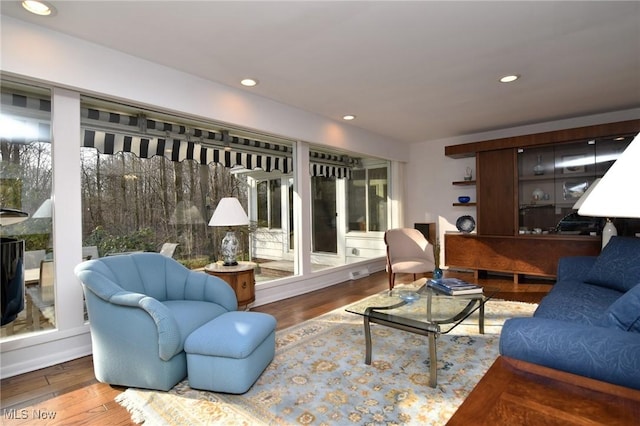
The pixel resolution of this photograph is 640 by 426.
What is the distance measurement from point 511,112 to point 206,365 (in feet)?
16.2

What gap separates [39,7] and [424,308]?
343 centimetres

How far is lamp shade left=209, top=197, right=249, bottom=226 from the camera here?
3254 mm

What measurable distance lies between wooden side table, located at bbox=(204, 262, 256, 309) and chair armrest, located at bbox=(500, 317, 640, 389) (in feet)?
7.86

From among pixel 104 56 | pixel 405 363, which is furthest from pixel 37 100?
pixel 405 363

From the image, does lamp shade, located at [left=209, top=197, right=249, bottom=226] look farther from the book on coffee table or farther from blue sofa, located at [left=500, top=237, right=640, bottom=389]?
blue sofa, located at [left=500, top=237, right=640, bottom=389]

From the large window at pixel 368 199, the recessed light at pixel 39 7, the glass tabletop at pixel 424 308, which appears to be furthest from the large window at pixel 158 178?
the large window at pixel 368 199

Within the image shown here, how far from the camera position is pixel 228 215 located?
3271mm

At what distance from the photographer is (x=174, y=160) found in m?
3.50

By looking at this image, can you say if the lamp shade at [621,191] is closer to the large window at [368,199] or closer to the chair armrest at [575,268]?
the chair armrest at [575,268]

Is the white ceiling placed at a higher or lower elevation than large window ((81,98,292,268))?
higher

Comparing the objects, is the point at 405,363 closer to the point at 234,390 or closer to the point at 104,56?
the point at 234,390

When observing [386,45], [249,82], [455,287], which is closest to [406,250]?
[455,287]

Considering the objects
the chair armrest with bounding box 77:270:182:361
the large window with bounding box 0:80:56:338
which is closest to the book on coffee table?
the chair armrest with bounding box 77:270:182:361

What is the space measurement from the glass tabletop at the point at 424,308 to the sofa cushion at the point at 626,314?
85 centimetres
